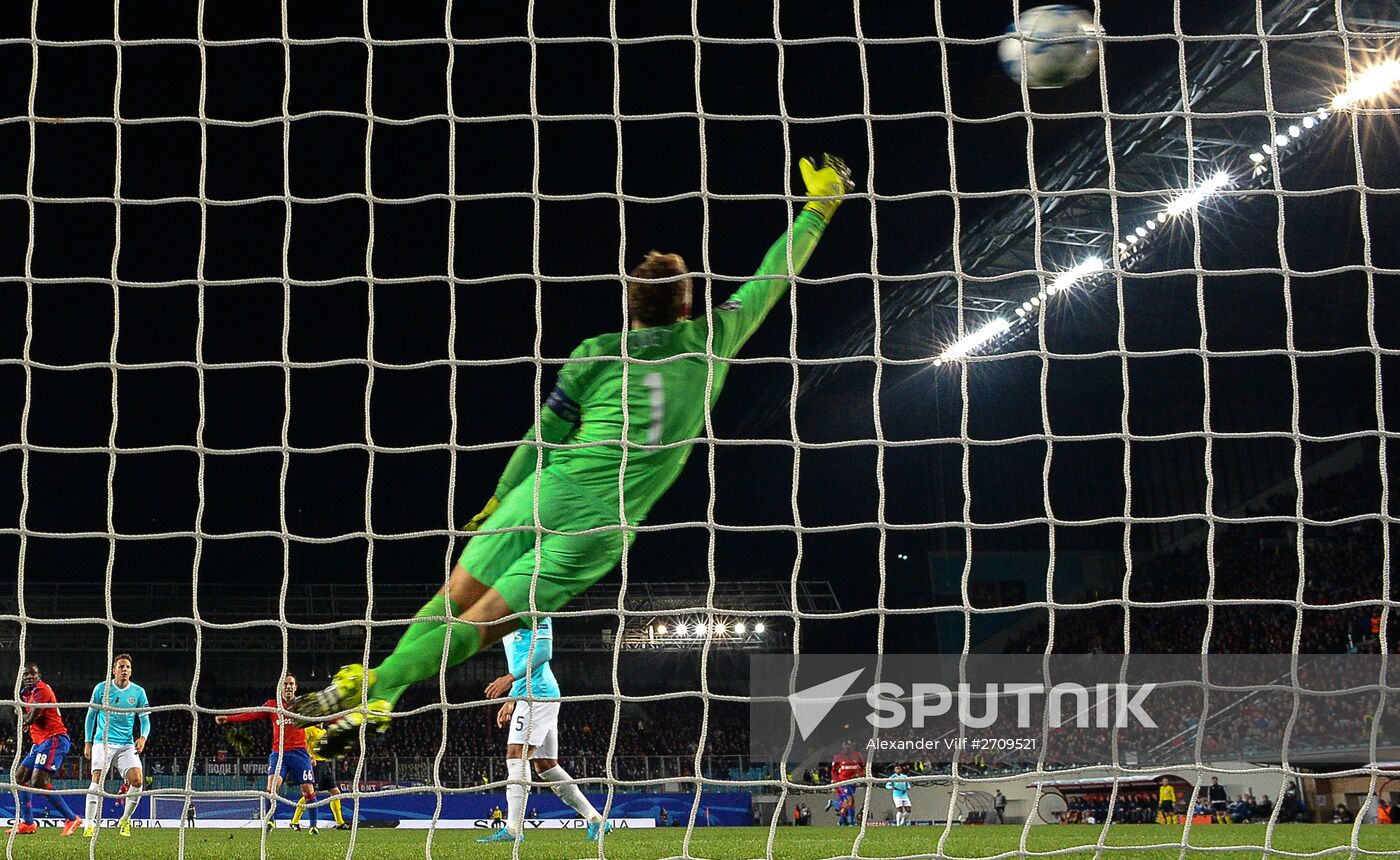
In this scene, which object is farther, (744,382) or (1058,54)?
(744,382)

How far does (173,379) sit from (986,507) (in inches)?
620

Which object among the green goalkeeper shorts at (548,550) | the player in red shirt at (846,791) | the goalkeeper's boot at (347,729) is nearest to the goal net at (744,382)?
the player in red shirt at (846,791)

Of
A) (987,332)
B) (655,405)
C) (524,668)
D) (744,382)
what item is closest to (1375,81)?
(987,332)

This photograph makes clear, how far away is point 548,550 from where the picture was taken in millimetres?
4527

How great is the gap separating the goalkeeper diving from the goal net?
7.66 feet

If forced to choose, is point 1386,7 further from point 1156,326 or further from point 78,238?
point 78,238

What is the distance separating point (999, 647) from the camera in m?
29.0

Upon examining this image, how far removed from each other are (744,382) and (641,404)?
771 inches

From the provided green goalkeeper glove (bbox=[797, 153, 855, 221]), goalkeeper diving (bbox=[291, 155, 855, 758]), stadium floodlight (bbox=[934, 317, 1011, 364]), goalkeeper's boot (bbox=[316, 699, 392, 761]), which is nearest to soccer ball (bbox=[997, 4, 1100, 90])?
green goalkeeper glove (bbox=[797, 153, 855, 221])

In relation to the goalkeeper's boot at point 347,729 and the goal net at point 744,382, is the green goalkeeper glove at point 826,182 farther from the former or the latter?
the goalkeeper's boot at point 347,729

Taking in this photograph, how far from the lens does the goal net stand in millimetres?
13836

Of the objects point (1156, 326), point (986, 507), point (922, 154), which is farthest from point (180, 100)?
point (986, 507)

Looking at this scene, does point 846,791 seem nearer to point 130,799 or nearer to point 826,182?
point 130,799

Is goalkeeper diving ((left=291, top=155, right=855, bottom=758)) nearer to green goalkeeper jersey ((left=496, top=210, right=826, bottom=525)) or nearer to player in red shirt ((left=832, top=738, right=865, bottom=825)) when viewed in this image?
green goalkeeper jersey ((left=496, top=210, right=826, bottom=525))
